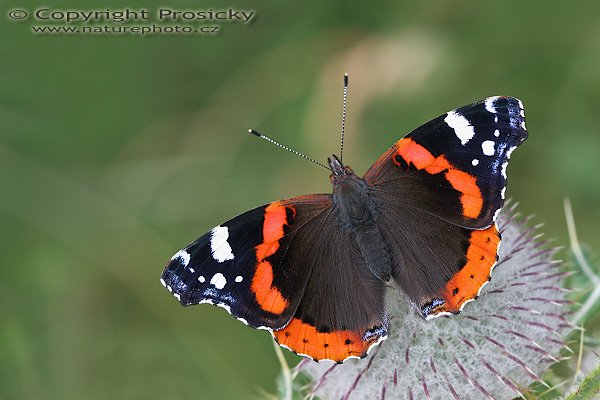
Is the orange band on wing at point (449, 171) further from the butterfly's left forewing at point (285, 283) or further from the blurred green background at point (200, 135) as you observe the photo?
the blurred green background at point (200, 135)

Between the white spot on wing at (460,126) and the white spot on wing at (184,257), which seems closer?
the white spot on wing at (184,257)

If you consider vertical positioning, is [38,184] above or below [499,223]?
above

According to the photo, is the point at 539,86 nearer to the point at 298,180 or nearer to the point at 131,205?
the point at 298,180

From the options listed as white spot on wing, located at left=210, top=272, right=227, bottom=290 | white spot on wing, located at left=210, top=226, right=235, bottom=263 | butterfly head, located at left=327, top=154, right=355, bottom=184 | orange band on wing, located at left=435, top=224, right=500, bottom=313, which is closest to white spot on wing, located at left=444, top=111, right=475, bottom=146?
orange band on wing, located at left=435, top=224, right=500, bottom=313

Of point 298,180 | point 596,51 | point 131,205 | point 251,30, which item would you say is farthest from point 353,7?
point 131,205

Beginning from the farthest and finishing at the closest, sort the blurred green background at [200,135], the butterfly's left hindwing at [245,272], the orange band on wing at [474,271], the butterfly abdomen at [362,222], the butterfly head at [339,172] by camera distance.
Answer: the blurred green background at [200,135] → the butterfly head at [339,172] → the butterfly abdomen at [362,222] → the butterfly's left hindwing at [245,272] → the orange band on wing at [474,271]

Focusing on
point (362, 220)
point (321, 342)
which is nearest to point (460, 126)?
point (362, 220)

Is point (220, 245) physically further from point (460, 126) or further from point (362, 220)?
point (460, 126)

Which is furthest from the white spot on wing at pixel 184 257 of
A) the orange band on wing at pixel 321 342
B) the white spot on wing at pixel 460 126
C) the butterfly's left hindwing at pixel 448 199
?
the white spot on wing at pixel 460 126
